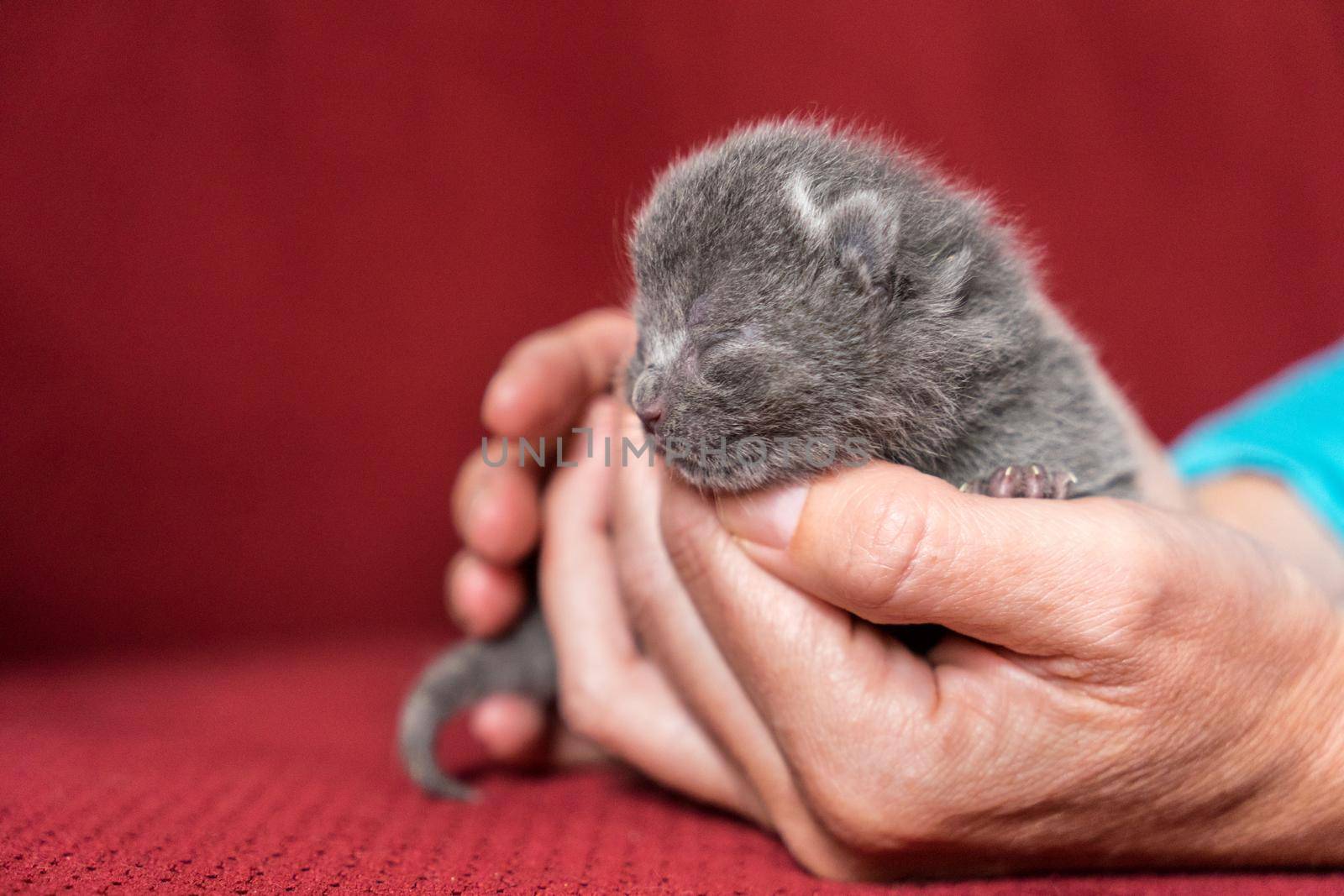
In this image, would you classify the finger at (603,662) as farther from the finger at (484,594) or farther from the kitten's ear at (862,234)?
the kitten's ear at (862,234)

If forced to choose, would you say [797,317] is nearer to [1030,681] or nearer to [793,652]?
[793,652]

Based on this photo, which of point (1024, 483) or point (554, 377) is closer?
point (1024, 483)

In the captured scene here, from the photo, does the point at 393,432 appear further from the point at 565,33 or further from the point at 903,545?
the point at 903,545

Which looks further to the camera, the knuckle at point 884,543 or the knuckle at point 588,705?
the knuckle at point 588,705

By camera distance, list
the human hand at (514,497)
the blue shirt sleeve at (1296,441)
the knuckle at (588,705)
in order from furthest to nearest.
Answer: the blue shirt sleeve at (1296,441), the human hand at (514,497), the knuckle at (588,705)

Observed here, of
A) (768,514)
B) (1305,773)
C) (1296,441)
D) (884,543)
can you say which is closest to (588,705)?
(768,514)

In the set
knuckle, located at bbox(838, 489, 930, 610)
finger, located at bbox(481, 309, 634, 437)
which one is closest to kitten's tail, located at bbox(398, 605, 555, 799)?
finger, located at bbox(481, 309, 634, 437)

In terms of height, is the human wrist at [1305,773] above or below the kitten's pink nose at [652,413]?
below

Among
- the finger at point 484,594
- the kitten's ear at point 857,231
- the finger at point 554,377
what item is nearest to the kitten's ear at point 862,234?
the kitten's ear at point 857,231
